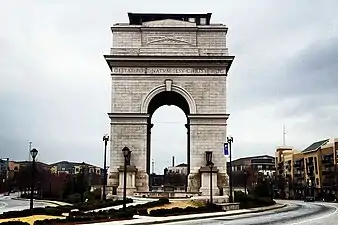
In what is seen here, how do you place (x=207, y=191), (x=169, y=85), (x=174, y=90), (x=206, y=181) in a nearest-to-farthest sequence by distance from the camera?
(x=207, y=191)
(x=206, y=181)
(x=169, y=85)
(x=174, y=90)

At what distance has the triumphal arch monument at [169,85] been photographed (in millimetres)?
45697

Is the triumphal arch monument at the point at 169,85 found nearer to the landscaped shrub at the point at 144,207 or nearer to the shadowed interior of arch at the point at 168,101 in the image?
the shadowed interior of arch at the point at 168,101

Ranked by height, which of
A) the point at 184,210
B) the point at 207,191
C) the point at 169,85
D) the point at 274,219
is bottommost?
the point at 274,219

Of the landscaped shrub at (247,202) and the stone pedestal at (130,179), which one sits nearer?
the landscaped shrub at (247,202)

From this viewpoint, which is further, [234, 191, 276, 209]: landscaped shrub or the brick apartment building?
the brick apartment building

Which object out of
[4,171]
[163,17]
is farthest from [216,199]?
[4,171]

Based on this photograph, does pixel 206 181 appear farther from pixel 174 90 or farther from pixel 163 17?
pixel 163 17

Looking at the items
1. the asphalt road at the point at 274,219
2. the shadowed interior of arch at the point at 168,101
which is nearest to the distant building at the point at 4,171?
the shadowed interior of arch at the point at 168,101

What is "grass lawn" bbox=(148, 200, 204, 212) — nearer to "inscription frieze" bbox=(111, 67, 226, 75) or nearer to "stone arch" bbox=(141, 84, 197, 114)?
"stone arch" bbox=(141, 84, 197, 114)

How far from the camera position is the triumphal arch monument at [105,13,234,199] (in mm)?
45697

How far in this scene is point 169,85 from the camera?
153ft

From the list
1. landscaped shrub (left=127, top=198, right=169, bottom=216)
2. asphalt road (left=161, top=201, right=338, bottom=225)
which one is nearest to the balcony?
asphalt road (left=161, top=201, right=338, bottom=225)

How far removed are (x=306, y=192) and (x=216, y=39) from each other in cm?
7448

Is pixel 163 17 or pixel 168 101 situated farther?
pixel 168 101
